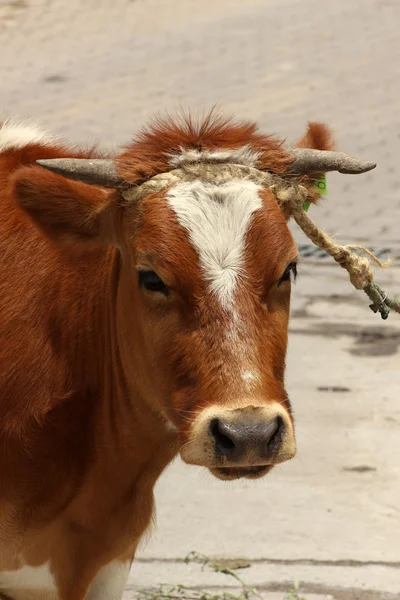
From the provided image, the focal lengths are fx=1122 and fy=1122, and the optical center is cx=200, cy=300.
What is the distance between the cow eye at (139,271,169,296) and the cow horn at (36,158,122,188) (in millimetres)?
333

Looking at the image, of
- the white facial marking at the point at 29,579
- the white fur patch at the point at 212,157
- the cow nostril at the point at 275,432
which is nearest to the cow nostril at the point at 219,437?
the cow nostril at the point at 275,432

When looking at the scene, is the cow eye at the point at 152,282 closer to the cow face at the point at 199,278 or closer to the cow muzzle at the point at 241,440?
the cow face at the point at 199,278

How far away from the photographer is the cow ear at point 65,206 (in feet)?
12.3

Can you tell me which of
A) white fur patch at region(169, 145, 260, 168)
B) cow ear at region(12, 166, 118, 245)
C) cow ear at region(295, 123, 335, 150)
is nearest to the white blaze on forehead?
white fur patch at region(169, 145, 260, 168)

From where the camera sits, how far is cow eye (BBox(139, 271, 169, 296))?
11.6 feet

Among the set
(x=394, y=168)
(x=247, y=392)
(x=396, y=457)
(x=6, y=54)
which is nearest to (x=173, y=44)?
(x=6, y=54)

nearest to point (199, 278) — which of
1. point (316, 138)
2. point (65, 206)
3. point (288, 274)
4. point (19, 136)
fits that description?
point (288, 274)

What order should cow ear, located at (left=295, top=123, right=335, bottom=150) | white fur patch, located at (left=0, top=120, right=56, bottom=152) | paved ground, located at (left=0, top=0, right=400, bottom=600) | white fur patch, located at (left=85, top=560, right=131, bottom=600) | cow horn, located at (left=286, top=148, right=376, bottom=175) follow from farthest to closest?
paved ground, located at (left=0, top=0, right=400, bottom=600), white fur patch, located at (left=0, top=120, right=56, bottom=152), white fur patch, located at (left=85, top=560, right=131, bottom=600), cow ear, located at (left=295, top=123, right=335, bottom=150), cow horn, located at (left=286, top=148, right=376, bottom=175)

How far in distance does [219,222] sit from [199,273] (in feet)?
0.57

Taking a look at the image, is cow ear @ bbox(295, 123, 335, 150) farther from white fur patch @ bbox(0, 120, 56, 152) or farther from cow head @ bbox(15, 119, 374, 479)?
white fur patch @ bbox(0, 120, 56, 152)

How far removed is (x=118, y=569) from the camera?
4484mm

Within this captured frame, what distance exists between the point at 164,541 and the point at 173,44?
28.9ft

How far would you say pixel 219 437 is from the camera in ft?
10.7

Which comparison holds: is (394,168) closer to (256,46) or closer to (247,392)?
(256,46)
